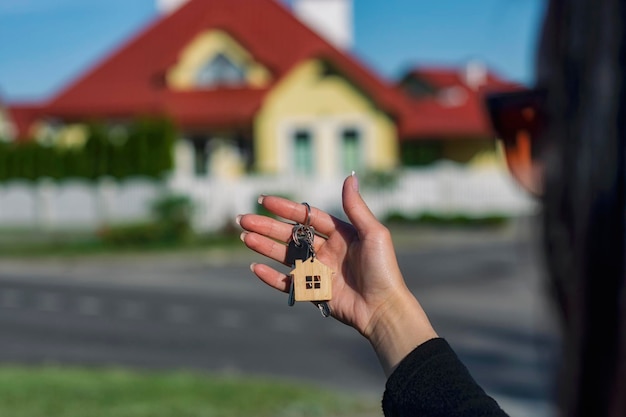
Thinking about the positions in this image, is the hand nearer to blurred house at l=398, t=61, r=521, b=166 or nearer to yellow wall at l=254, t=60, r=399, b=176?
yellow wall at l=254, t=60, r=399, b=176

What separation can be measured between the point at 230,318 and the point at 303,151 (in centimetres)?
1756

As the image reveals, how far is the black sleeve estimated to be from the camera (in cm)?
133

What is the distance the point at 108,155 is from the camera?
2745 centimetres

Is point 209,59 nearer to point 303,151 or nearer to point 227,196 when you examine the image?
point 303,151

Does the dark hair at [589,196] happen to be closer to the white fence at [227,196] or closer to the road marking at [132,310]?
the road marking at [132,310]

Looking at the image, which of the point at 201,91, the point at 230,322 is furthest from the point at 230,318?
the point at 201,91

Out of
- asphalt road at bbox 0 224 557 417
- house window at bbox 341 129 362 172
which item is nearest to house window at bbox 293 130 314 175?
house window at bbox 341 129 362 172

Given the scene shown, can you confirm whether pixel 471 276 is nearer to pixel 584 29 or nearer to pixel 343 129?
pixel 343 129

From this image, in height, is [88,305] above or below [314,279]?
below

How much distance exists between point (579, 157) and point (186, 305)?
14.7 metres

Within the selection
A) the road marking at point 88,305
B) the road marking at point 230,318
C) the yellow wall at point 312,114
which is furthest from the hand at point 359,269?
the yellow wall at point 312,114

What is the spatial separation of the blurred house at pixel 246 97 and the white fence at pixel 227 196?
4.29ft

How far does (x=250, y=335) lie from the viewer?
12.4 meters

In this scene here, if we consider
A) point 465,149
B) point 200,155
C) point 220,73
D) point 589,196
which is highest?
point 220,73
